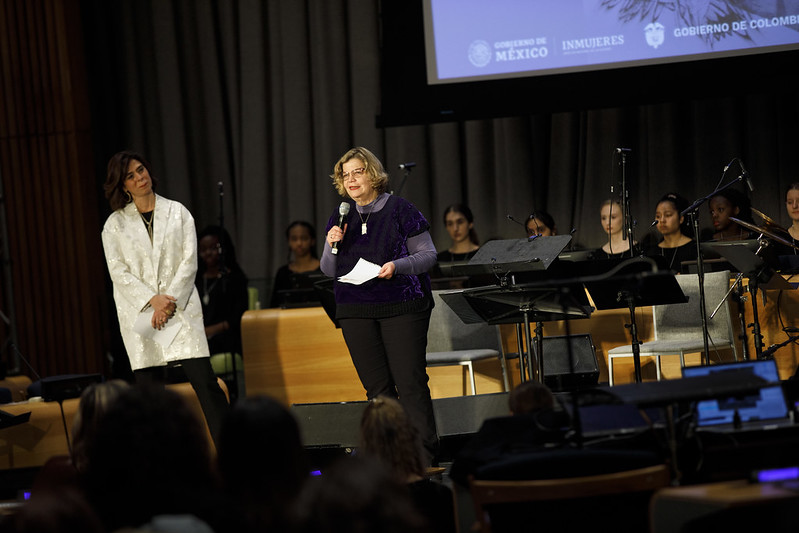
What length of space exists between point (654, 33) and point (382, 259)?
3.43 meters

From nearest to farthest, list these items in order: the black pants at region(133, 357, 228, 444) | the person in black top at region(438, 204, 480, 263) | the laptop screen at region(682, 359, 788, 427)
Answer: the laptop screen at region(682, 359, 788, 427), the black pants at region(133, 357, 228, 444), the person in black top at region(438, 204, 480, 263)

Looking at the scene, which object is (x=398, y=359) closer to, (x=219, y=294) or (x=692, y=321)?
(x=692, y=321)

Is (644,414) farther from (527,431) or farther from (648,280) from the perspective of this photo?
(648,280)

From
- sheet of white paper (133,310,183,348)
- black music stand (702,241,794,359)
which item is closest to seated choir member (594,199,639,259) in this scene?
Result: black music stand (702,241,794,359)

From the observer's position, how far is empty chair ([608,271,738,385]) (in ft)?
17.1

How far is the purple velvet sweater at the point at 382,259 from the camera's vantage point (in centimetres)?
396

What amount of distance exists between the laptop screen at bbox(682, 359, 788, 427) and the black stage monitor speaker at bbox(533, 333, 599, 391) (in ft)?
7.37

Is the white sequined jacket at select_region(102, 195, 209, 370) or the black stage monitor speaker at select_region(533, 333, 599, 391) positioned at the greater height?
the white sequined jacket at select_region(102, 195, 209, 370)

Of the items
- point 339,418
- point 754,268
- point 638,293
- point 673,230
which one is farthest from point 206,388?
point 673,230

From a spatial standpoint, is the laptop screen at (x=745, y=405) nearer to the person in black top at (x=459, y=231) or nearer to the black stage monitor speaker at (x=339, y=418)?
the black stage monitor speaker at (x=339, y=418)

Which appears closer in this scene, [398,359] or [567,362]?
[398,359]

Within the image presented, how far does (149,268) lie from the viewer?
4.59 meters

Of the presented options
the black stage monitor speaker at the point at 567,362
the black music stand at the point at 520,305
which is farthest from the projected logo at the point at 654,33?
the black music stand at the point at 520,305

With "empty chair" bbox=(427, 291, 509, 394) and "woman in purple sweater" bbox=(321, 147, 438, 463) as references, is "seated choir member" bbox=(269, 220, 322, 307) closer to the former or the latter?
"empty chair" bbox=(427, 291, 509, 394)
